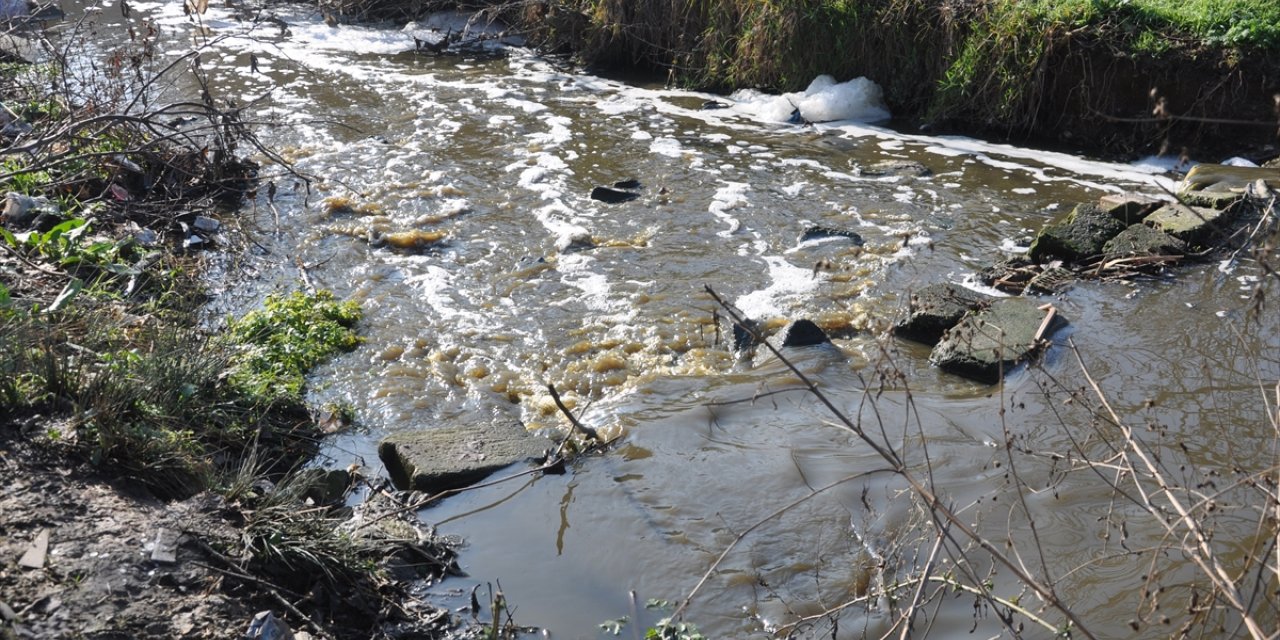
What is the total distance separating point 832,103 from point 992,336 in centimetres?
478

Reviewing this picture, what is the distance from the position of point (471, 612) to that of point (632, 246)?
3.63 meters

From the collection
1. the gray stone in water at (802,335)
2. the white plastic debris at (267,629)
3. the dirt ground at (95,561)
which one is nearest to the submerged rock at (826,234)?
the gray stone in water at (802,335)

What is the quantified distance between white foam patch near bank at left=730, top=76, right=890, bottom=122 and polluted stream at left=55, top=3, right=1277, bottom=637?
32 mm

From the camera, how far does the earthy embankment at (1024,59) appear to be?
25.6ft

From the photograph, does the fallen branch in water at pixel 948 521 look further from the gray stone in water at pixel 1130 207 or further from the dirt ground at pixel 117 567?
the gray stone in water at pixel 1130 207

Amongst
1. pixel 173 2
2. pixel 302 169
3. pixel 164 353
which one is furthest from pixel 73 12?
pixel 164 353

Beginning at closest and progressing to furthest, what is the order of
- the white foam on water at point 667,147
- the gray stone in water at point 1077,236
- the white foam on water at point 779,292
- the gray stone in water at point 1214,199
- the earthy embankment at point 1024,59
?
the white foam on water at point 779,292, the gray stone in water at point 1077,236, the gray stone in water at point 1214,199, the earthy embankment at point 1024,59, the white foam on water at point 667,147

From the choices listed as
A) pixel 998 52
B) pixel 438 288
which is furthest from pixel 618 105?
pixel 438 288

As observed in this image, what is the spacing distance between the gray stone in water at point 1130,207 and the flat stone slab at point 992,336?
138 cm

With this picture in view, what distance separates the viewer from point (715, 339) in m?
5.59

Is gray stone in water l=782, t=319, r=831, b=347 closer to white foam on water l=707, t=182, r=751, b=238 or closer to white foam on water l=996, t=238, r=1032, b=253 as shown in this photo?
white foam on water l=707, t=182, r=751, b=238

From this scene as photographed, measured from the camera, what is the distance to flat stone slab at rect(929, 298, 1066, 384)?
508 centimetres

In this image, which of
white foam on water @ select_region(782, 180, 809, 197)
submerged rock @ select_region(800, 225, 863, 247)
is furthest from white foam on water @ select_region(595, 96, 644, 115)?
submerged rock @ select_region(800, 225, 863, 247)

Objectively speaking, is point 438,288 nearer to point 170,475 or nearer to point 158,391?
point 158,391
